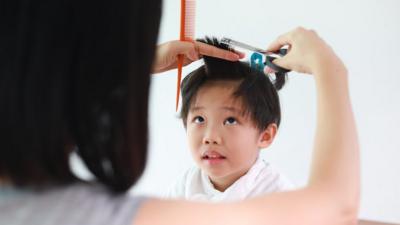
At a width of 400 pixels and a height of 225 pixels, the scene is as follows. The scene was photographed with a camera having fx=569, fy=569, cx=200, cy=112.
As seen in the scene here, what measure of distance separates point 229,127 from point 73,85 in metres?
0.59

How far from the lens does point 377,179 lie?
5.15 ft

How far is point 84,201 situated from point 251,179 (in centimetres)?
59

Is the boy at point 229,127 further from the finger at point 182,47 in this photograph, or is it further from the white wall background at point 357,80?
the white wall background at point 357,80

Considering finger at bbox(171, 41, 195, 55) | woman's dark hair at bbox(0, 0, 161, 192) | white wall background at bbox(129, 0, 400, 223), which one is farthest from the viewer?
white wall background at bbox(129, 0, 400, 223)

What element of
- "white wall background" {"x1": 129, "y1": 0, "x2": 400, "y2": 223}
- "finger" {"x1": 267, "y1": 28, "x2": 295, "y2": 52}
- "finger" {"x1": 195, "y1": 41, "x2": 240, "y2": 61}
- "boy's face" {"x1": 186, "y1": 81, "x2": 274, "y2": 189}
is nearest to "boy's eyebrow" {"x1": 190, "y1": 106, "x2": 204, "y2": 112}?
"boy's face" {"x1": 186, "y1": 81, "x2": 274, "y2": 189}

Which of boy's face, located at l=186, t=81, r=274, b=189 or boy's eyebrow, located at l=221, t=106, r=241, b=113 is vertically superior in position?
boy's eyebrow, located at l=221, t=106, r=241, b=113

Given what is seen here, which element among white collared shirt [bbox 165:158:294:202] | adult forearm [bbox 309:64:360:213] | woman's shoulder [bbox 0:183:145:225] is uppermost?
adult forearm [bbox 309:64:360:213]

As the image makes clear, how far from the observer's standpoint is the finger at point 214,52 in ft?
3.09

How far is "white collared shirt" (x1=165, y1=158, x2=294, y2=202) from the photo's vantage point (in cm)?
99

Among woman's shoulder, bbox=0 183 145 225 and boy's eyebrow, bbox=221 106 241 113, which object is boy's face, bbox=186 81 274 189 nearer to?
boy's eyebrow, bbox=221 106 241 113

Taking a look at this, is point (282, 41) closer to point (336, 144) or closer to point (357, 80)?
point (336, 144)

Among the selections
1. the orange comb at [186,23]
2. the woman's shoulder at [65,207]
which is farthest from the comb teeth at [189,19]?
the woman's shoulder at [65,207]

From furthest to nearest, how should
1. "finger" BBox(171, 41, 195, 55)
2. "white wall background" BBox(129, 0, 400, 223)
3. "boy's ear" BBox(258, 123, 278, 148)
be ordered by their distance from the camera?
"white wall background" BBox(129, 0, 400, 223), "boy's ear" BBox(258, 123, 278, 148), "finger" BBox(171, 41, 195, 55)

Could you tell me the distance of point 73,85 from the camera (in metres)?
0.42
